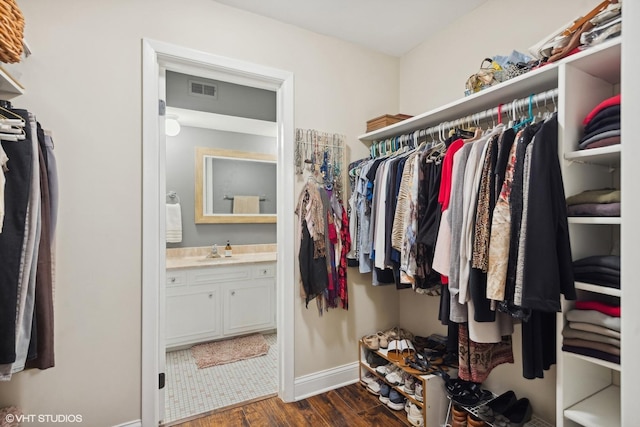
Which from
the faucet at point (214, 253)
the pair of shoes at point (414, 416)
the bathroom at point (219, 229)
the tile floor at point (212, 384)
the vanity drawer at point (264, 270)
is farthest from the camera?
the faucet at point (214, 253)

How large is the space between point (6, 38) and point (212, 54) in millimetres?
996

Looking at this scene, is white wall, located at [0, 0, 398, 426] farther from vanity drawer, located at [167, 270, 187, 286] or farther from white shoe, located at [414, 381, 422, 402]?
white shoe, located at [414, 381, 422, 402]

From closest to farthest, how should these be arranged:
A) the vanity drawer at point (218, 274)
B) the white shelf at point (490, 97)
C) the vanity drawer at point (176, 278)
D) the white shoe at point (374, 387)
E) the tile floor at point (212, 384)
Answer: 1. the white shelf at point (490, 97)
2. the tile floor at point (212, 384)
3. the white shoe at point (374, 387)
4. the vanity drawer at point (176, 278)
5. the vanity drawer at point (218, 274)

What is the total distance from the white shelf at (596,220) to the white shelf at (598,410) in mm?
725

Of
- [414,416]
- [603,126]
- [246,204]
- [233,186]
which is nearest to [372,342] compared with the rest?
[414,416]

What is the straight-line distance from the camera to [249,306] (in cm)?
329

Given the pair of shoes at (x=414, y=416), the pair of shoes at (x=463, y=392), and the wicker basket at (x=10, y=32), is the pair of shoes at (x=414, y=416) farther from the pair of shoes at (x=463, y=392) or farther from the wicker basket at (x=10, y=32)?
the wicker basket at (x=10, y=32)

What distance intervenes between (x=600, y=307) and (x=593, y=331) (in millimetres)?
94

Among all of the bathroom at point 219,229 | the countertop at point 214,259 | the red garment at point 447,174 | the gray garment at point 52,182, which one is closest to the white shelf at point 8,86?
the gray garment at point 52,182

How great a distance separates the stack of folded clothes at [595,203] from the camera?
1131 millimetres

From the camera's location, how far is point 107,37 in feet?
5.54

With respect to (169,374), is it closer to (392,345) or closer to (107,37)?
(392,345)

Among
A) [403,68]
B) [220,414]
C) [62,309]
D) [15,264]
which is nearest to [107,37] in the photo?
[15,264]

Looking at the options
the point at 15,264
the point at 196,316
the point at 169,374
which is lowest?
the point at 169,374
